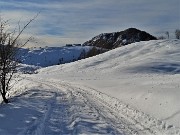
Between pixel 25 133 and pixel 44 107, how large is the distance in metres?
5.65

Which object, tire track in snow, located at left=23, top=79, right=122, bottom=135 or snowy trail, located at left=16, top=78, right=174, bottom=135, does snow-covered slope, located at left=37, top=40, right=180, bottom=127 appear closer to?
snowy trail, located at left=16, top=78, right=174, bottom=135

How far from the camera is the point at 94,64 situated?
60406 mm

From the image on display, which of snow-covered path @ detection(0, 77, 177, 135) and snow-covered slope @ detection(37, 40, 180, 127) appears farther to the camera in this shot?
snow-covered slope @ detection(37, 40, 180, 127)

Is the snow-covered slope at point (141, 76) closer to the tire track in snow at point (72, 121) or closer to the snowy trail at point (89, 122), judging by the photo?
the snowy trail at point (89, 122)

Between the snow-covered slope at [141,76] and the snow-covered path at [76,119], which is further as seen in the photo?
the snow-covered slope at [141,76]

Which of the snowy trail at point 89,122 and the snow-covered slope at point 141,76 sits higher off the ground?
the snow-covered slope at point 141,76

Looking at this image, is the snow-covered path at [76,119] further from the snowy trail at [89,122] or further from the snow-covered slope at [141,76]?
the snow-covered slope at [141,76]

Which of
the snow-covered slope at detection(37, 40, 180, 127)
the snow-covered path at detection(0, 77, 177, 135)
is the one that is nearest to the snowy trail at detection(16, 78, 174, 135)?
the snow-covered path at detection(0, 77, 177, 135)

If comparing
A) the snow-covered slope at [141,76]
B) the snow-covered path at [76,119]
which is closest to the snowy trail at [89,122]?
the snow-covered path at [76,119]

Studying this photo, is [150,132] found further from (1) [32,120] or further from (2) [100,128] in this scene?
(1) [32,120]

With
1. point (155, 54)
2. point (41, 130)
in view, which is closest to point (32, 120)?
point (41, 130)

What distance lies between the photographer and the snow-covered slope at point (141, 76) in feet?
50.0

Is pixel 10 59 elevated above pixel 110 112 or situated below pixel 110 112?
above

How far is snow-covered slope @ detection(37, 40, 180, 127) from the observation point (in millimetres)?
15235
